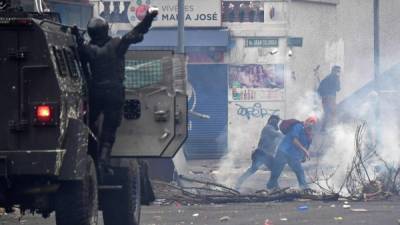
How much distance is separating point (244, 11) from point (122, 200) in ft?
50.9

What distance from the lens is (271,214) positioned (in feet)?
43.5

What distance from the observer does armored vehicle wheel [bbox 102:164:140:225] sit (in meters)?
10.3

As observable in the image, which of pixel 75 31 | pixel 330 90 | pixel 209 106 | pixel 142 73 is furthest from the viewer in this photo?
pixel 330 90

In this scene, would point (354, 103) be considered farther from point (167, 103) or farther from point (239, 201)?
point (167, 103)

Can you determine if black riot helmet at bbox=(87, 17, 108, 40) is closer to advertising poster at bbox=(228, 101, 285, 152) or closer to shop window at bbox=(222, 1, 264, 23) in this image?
shop window at bbox=(222, 1, 264, 23)

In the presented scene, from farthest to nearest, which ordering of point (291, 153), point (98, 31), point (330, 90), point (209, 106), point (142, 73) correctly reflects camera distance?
point (330, 90) → point (209, 106) → point (291, 153) → point (142, 73) → point (98, 31)

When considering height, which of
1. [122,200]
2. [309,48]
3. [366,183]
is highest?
[309,48]

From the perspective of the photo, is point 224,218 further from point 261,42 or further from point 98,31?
point 261,42

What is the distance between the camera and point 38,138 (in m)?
8.21

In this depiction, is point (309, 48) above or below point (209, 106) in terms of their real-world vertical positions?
above

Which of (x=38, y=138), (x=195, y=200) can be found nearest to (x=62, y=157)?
(x=38, y=138)

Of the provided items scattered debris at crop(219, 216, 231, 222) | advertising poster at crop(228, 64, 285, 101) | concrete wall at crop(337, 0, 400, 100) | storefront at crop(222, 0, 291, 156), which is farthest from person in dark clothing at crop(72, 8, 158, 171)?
concrete wall at crop(337, 0, 400, 100)

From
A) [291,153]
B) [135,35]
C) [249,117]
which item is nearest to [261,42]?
[249,117]

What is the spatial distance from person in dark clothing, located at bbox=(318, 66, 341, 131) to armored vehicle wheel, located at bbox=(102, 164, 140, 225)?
15.8 meters
